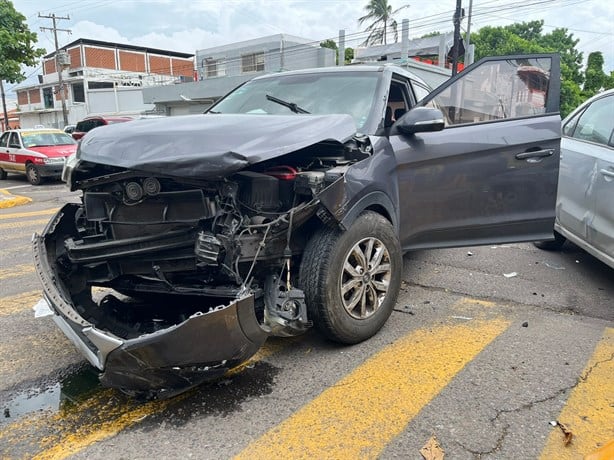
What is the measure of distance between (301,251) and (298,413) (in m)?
1.00

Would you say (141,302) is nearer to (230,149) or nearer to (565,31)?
(230,149)

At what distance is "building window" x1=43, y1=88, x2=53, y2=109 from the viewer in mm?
52831

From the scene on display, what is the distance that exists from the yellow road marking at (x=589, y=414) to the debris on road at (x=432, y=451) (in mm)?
477

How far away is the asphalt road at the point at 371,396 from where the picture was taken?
94.0 inches

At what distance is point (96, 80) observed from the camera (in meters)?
48.1

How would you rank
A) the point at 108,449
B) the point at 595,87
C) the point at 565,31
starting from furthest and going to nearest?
the point at 565,31, the point at 595,87, the point at 108,449

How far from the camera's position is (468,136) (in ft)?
13.2

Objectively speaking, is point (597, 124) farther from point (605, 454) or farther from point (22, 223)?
point (22, 223)

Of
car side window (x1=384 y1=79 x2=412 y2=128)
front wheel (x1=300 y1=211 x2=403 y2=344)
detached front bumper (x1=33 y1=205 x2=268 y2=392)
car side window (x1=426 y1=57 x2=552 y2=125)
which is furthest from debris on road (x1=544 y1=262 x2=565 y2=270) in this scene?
detached front bumper (x1=33 y1=205 x2=268 y2=392)

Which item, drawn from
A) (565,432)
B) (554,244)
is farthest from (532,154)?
(565,432)

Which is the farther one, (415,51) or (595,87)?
(595,87)

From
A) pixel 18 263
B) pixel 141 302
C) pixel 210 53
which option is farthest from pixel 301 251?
pixel 210 53

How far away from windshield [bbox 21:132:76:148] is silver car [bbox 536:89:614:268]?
14438 mm

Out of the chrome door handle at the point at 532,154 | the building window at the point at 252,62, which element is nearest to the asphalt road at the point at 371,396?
the chrome door handle at the point at 532,154
